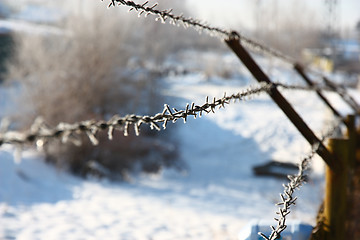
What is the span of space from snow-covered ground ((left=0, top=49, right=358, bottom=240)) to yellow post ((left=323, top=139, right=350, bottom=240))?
23 centimetres

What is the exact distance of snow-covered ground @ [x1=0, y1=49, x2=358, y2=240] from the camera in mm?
6578

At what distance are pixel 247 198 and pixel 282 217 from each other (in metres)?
11.1

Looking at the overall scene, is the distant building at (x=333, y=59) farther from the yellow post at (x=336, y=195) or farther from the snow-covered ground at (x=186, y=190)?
the yellow post at (x=336, y=195)

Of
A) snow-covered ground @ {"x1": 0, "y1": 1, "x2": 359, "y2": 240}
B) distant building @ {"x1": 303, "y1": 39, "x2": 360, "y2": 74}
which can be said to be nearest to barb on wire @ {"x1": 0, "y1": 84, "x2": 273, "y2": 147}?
snow-covered ground @ {"x1": 0, "y1": 1, "x2": 359, "y2": 240}

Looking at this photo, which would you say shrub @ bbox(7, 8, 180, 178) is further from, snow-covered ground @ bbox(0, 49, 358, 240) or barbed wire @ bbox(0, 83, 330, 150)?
barbed wire @ bbox(0, 83, 330, 150)

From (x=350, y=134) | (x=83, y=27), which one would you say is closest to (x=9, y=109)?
(x=83, y=27)

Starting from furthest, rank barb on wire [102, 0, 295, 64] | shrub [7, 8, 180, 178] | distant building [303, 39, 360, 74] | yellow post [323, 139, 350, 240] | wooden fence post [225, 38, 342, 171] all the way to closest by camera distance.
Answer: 1. distant building [303, 39, 360, 74]
2. shrub [7, 8, 180, 178]
3. yellow post [323, 139, 350, 240]
4. wooden fence post [225, 38, 342, 171]
5. barb on wire [102, 0, 295, 64]

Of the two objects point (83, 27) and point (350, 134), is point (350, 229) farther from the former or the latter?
point (83, 27)

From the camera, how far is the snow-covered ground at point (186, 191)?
6.58 m

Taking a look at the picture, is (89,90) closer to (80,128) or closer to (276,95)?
(276,95)

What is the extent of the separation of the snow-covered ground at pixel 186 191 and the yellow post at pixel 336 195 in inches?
9.2

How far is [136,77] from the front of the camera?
60.6 feet

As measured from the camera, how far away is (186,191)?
1209cm

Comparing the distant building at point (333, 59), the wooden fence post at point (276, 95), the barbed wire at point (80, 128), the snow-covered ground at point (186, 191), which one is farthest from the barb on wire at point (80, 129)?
the distant building at point (333, 59)
